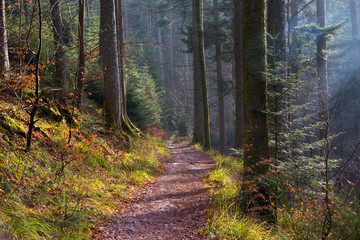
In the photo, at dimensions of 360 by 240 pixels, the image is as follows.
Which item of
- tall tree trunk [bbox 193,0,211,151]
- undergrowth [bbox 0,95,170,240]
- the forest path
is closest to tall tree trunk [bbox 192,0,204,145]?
tall tree trunk [bbox 193,0,211,151]

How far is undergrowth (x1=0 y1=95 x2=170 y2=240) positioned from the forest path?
1.02ft

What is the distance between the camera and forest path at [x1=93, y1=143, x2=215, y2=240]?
330 centimetres

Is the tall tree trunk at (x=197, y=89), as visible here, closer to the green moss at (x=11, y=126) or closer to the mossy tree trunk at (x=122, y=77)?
the mossy tree trunk at (x=122, y=77)

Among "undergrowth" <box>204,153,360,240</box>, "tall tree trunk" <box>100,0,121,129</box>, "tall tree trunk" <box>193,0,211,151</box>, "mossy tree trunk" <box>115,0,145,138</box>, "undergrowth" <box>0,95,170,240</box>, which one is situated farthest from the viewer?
"tall tree trunk" <box>193,0,211,151</box>

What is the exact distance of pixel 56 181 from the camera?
12.5ft

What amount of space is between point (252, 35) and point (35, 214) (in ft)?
14.4

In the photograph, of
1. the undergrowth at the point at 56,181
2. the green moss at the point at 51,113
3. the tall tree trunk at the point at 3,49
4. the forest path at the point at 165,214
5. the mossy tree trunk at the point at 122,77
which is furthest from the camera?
the mossy tree trunk at the point at 122,77

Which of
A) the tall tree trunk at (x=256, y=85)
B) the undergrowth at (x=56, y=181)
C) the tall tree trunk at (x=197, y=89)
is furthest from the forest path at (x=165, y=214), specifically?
the tall tree trunk at (x=197, y=89)

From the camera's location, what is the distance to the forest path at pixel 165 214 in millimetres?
3303

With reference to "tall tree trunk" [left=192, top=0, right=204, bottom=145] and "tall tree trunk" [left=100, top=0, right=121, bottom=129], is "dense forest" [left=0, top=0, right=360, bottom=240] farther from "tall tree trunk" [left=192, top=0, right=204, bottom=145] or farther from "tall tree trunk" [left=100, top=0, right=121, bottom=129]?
"tall tree trunk" [left=192, top=0, right=204, bottom=145]

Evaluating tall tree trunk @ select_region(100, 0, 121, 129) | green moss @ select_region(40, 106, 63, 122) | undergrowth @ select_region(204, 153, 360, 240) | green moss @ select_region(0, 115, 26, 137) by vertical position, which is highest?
tall tree trunk @ select_region(100, 0, 121, 129)

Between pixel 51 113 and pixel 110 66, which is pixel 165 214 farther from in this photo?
pixel 110 66

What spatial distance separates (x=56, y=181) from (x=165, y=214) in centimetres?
195

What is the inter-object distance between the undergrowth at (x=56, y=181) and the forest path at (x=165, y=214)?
0.31 meters
